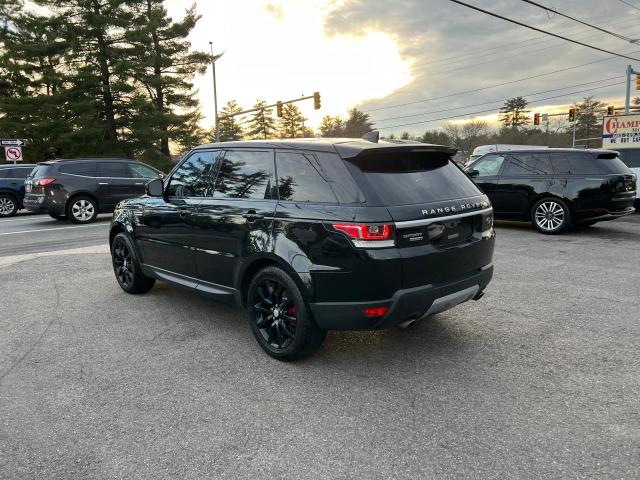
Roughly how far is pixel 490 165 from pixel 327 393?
853 cm

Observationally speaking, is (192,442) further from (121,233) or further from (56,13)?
(56,13)

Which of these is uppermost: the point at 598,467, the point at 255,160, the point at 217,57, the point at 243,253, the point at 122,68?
the point at 217,57

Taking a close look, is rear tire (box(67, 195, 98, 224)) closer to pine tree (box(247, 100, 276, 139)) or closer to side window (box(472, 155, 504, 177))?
side window (box(472, 155, 504, 177))

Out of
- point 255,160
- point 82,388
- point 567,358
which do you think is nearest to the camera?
point 82,388

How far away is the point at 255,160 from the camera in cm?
391

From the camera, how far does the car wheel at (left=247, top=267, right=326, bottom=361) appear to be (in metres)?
3.34

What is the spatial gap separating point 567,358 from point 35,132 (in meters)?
36.0

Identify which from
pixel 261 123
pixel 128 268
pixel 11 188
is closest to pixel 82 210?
pixel 11 188

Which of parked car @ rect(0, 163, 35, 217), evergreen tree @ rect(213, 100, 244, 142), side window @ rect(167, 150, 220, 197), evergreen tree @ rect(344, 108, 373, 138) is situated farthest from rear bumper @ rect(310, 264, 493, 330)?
evergreen tree @ rect(344, 108, 373, 138)

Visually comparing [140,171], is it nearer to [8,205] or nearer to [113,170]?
[113,170]

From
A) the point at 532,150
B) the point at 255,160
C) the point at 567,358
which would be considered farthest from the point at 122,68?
the point at 567,358

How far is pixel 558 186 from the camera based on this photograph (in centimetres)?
910

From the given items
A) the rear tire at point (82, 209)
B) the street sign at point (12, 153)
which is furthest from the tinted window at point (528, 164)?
the street sign at point (12, 153)

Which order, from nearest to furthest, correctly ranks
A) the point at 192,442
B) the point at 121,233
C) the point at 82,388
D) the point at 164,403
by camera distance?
the point at 192,442 < the point at 164,403 < the point at 82,388 < the point at 121,233
